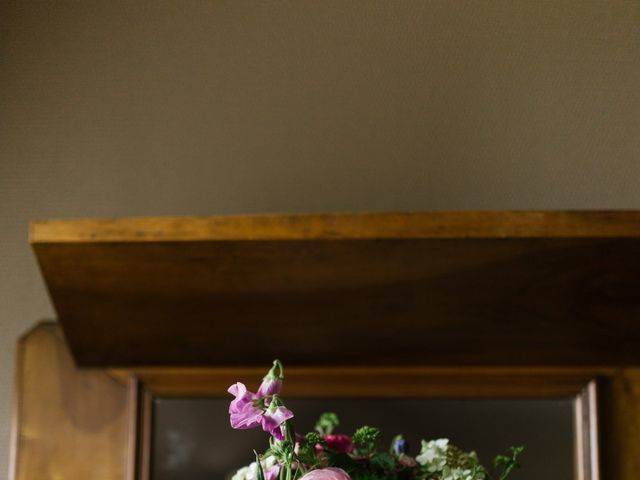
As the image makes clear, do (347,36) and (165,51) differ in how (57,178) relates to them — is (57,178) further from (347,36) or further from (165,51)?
(347,36)

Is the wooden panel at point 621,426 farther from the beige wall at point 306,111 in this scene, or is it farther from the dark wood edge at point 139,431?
the dark wood edge at point 139,431

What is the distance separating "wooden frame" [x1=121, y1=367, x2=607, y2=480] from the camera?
1.79m

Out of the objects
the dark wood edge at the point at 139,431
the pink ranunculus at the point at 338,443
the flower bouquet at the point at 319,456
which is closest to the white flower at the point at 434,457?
the flower bouquet at the point at 319,456

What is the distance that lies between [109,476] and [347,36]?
1.06m

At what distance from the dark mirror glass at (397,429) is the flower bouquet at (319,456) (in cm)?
49

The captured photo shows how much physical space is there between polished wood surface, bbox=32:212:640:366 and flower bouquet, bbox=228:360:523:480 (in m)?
0.42

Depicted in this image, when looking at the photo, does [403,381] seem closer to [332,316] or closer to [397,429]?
[397,429]

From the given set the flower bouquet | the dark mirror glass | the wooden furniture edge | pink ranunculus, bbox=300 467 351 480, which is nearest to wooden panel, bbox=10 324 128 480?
the dark mirror glass

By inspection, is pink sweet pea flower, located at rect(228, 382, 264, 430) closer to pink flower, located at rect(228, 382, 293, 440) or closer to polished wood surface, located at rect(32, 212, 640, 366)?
pink flower, located at rect(228, 382, 293, 440)

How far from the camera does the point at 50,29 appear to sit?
2020 millimetres

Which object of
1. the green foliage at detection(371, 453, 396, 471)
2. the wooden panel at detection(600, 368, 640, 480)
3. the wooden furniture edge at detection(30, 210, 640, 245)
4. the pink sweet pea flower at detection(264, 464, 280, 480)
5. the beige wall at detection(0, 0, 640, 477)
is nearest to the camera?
the pink sweet pea flower at detection(264, 464, 280, 480)

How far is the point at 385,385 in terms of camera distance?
1.83 meters

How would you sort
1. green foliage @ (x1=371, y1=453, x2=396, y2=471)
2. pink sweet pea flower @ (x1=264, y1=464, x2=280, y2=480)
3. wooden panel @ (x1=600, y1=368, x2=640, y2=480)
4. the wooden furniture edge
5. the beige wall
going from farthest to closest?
1. the beige wall
2. wooden panel @ (x1=600, y1=368, x2=640, y2=480)
3. the wooden furniture edge
4. green foliage @ (x1=371, y1=453, x2=396, y2=471)
5. pink sweet pea flower @ (x1=264, y1=464, x2=280, y2=480)

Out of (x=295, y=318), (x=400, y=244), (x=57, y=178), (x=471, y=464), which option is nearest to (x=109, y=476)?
(x=295, y=318)
